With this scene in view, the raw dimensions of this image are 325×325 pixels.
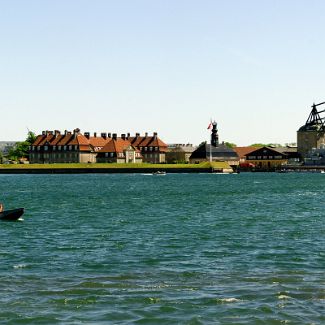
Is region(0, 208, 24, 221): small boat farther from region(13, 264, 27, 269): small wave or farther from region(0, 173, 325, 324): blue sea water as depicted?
region(13, 264, 27, 269): small wave

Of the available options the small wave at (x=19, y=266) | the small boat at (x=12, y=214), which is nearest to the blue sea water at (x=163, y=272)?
the small wave at (x=19, y=266)

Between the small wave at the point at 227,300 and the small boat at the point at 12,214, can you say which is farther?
the small boat at the point at 12,214

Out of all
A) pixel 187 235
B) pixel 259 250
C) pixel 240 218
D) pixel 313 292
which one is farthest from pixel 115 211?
pixel 313 292

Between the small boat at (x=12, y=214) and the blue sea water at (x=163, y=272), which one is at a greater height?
the small boat at (x=12, y=214)

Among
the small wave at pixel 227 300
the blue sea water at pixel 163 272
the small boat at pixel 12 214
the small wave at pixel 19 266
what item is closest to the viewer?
the blue sea water at pixel 163 272

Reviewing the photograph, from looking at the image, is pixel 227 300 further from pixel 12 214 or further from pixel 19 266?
pixel 12 214

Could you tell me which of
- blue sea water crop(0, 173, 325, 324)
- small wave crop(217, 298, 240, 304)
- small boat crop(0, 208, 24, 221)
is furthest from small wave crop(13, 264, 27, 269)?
small boat crop(0, 208, 24, 221)

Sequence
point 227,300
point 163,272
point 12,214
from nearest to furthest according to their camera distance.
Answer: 1. point 227,300
2. point 163,272
3. point 12,214

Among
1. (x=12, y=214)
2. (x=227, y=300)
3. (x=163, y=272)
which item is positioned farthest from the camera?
(x=12, y=214)

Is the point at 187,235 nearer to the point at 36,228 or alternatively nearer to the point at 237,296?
the point at 36,228

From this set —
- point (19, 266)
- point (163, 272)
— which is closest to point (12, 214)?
point (19, 266)

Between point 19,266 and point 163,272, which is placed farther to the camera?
point 19,266

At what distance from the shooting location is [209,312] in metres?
23.9

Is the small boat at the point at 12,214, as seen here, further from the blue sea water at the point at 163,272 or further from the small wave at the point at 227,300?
the small wave at the point at 227,300
